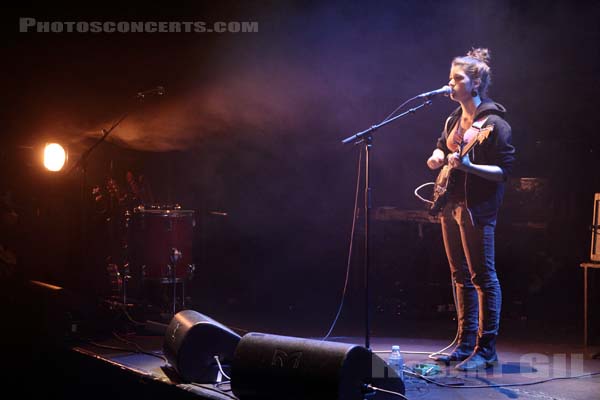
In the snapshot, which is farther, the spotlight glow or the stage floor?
the spotlight glow

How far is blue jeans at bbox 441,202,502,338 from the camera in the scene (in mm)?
3984

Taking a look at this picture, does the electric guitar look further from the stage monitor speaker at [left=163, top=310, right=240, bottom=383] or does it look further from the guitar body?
the stage monitor speaker at [left=163, top=310, right=240, bottom=383]

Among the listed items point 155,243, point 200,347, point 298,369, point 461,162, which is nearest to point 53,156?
point 155,243

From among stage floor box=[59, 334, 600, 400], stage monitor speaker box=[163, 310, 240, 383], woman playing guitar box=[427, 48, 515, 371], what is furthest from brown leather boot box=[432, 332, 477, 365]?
stage monitor speaker box=[163, 310, 240, 383]

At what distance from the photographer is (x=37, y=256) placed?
723cm

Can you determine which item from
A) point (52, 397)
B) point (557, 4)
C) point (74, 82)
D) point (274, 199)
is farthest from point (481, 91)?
point (74, 82)

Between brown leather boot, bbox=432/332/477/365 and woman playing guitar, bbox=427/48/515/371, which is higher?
woman playing guitar, bbox=427/48/515/371

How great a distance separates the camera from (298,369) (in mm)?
2861

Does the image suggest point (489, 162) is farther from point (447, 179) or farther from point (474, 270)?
point (474, 270)

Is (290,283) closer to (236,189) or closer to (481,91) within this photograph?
(236,189)

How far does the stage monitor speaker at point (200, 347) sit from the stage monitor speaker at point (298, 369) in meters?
0.53

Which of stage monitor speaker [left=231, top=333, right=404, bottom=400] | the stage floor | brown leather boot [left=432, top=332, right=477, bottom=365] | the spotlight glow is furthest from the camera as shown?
the spotlight glow

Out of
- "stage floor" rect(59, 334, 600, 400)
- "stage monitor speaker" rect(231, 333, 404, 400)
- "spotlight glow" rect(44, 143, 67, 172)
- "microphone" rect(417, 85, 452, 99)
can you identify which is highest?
"microphone" rect(417, 85, 452, 99)

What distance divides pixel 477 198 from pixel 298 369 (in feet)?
5.81
